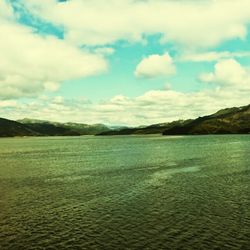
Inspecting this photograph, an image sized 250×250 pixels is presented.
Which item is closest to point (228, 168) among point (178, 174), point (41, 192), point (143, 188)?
point (178, 174)

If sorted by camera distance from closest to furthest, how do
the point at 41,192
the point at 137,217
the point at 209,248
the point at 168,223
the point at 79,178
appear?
the point at 209,248 < the point at 168,223 < the point at 137,217 < the point at 41,192 < the point at 79,178

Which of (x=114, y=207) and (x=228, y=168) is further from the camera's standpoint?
(x=228, y=168)

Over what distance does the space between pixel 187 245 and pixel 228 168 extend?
7134 cm

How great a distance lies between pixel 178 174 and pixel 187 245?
5665 cm

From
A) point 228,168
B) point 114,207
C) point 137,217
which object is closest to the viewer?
point 137,217

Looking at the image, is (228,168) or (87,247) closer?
(87,247)

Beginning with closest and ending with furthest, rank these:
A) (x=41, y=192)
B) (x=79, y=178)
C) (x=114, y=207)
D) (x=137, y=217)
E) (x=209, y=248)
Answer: (x=209, y=248) → (x=137, y=217) → (x=114, y=207) → (x=41, y=192) → (x=79, y=178)

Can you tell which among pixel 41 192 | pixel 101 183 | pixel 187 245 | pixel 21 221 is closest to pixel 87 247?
pixel 187 245

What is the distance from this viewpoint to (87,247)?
37625 millimetres

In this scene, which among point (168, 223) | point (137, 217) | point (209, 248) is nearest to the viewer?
point (209, 248)

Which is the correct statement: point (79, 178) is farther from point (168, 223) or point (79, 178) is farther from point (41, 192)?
point (168, 223)

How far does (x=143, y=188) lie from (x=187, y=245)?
3446 centimetres

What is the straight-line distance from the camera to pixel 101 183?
8094 cm

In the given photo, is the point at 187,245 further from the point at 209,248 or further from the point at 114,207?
the point at 114,207
